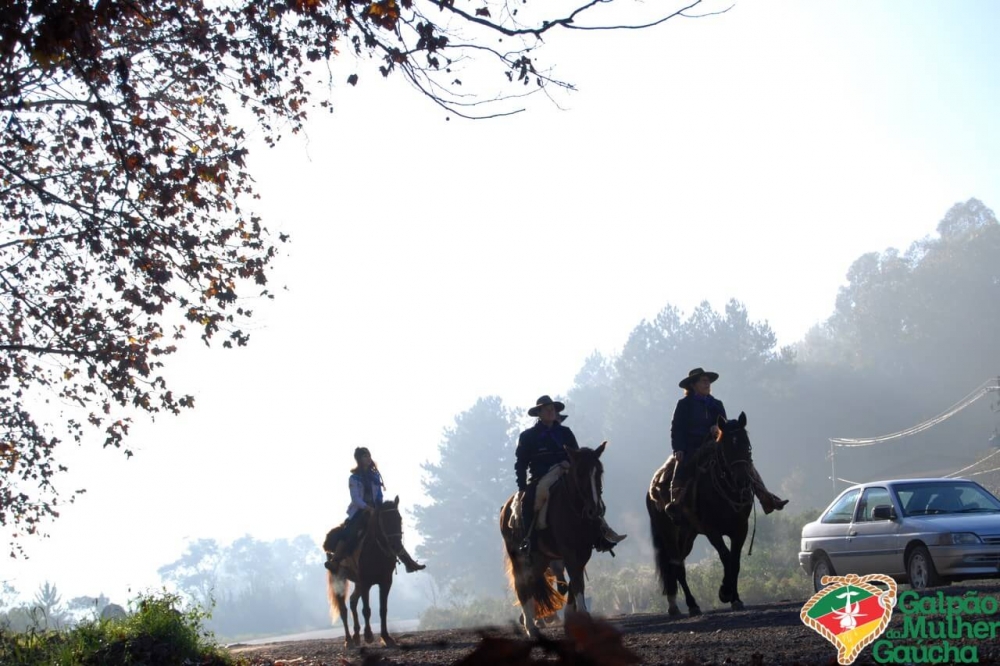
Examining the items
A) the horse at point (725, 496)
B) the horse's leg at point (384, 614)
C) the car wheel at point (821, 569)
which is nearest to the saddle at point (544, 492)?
the horse at point (725, 496)

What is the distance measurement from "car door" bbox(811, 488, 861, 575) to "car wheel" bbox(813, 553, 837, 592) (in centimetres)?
13

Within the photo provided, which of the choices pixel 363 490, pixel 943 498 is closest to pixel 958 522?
pixel 943 498

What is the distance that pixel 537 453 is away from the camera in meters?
13.6

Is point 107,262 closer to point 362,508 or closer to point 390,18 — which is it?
point 362,508

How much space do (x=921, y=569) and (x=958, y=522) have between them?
0.85 meters

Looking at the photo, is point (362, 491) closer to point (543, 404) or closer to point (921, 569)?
point (543, 404)

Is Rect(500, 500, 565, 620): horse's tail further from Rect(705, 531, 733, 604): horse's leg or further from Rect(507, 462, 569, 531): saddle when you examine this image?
Rect(705, 531, 733, 604): horse's leg

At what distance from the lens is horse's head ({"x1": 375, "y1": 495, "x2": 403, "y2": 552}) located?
671 inches

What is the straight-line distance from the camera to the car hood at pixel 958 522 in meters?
13.9

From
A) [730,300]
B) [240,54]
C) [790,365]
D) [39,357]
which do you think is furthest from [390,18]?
[730,300]

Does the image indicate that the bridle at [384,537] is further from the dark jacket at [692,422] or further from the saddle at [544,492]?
the dark jacket at [692,422]

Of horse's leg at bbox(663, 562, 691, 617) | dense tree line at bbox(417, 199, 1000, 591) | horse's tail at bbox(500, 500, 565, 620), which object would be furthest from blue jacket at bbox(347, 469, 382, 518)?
dense tree line at bbox(417, 199, 1000, 591)

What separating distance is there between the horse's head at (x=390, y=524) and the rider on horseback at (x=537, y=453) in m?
4.05

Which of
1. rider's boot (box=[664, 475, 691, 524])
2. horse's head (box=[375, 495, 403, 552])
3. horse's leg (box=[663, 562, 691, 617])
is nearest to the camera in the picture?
rider's boot (box=[664, 475, 691, 524])
